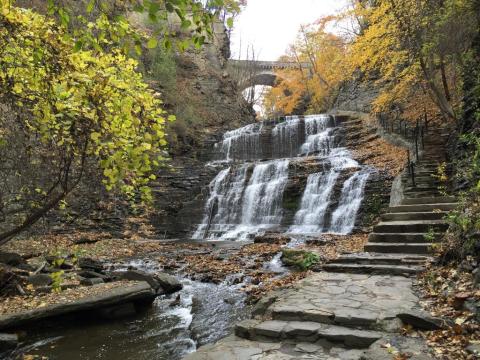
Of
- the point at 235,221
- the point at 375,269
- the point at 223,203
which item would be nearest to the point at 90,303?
the point at 375,269

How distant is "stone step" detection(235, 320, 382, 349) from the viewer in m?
3.89

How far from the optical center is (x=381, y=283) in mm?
5719

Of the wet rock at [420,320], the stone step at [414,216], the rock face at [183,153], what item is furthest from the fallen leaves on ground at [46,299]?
the stone step at [414,216]

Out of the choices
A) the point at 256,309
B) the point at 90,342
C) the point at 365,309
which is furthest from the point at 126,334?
the point at 365,309

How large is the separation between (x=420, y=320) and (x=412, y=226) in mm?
4128

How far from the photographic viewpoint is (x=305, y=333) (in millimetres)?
4133

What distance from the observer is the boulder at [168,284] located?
8445 mm

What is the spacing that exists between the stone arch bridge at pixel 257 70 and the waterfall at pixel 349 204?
80.4ft

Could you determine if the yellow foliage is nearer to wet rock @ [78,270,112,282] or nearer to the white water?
wet rock @ [78,270,112,282]

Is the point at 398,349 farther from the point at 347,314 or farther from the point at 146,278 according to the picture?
the point at 146,278

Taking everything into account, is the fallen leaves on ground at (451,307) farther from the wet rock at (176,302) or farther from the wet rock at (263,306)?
the wet rock at (176,302)

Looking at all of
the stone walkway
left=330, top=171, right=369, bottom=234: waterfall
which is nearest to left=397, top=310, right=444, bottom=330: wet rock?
the stone walkway

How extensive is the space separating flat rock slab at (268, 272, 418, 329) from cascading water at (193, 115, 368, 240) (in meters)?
8.32

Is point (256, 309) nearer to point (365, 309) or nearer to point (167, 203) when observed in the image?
point (365, 309)
